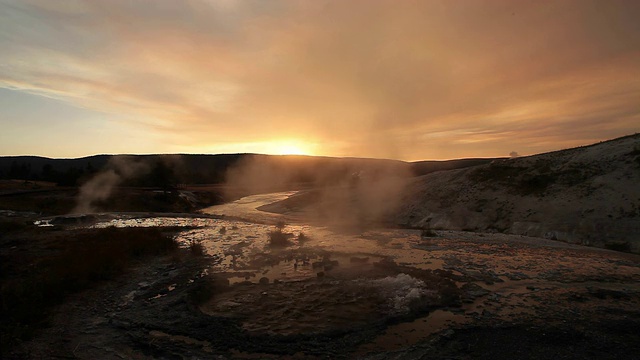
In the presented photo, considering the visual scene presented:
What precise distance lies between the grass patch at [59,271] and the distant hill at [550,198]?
25.5 m

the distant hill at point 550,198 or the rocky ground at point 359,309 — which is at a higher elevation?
the distant hill at point 550,198

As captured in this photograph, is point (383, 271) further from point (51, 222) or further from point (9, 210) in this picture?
point (9, 210)

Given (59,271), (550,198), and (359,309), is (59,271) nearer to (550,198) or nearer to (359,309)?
(359,309)

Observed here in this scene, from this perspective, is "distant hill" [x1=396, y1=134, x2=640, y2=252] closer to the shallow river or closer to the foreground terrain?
the shallow river

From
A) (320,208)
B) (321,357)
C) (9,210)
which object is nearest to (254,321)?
(321,357)

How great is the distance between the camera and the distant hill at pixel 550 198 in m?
22.4

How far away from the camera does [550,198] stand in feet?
89.1

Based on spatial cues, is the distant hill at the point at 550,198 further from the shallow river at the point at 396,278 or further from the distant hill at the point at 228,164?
the distant hill at the point at 228,164

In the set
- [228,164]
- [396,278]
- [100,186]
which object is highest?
[228,164]

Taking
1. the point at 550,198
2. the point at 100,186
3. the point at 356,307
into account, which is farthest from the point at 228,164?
the point at 356,307

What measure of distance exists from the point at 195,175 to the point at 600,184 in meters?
114

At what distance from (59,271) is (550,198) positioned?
33065mm

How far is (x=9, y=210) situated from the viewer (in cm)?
4056

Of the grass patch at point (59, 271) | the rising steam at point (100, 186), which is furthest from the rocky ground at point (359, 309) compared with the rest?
the rising steam at point (100, 186)
